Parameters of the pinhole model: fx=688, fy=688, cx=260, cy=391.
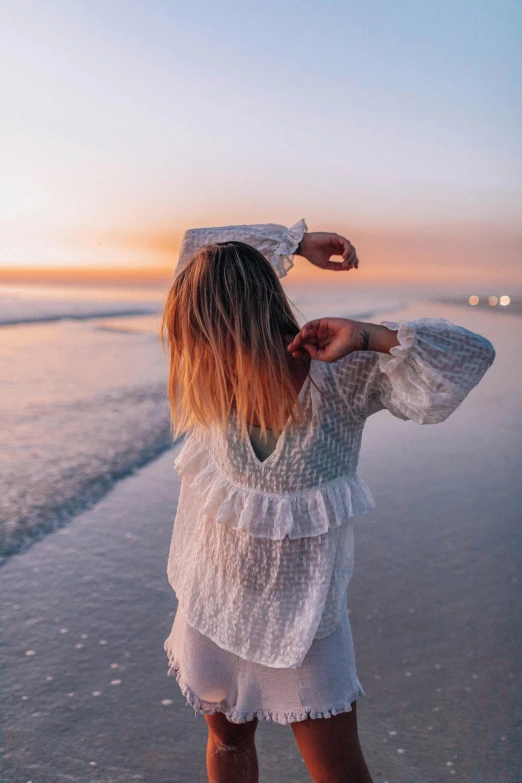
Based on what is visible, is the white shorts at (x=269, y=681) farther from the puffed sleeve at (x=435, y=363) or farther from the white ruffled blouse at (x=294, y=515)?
the puffed sleeve at (x=435, y=363)

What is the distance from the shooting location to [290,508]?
1.64 meters

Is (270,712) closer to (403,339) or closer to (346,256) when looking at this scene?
(403,339)

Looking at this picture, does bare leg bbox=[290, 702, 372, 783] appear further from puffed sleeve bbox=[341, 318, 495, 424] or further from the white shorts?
puffed sleeve bbox=[341, 318, 495, 424]

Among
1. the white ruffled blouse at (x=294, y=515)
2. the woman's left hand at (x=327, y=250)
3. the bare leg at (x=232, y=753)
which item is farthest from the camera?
the woman's left hand at (x=327, y=250)

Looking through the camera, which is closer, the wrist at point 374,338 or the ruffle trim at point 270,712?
the wrist at point 374,338

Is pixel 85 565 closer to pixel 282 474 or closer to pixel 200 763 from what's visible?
pixel 200 763

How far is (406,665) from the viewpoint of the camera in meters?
2.88

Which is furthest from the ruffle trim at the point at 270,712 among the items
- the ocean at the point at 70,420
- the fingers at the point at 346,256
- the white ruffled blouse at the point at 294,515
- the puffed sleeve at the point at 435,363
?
the fingers at the point at 346,256

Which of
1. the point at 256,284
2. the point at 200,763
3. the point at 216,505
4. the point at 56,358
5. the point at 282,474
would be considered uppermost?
the point at 256,284

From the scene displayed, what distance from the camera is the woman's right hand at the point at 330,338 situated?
141 cm

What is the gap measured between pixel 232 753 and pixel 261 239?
57.7 inches

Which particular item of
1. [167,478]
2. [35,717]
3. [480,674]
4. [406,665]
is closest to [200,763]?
[35,717]

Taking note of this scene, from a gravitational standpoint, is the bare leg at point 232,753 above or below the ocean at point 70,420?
above

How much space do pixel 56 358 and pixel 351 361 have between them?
10527 millimetres
